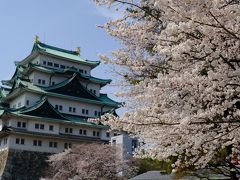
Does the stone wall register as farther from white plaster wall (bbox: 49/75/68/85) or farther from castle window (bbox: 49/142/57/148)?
white plaster wall (bbox: 49/75/68/85)

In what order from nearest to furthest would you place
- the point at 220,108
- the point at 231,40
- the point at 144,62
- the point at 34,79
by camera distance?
the point at 231,40, the point at 220,108, the point at 144,62, the point at 34,79

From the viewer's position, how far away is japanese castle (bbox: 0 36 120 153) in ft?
127

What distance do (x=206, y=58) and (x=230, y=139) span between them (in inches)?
46.4

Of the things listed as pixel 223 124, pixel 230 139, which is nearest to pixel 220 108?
pixel 223 124

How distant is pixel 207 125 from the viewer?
4.62 meters

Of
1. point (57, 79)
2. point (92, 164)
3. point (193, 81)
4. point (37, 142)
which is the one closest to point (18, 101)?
point (57, 79)

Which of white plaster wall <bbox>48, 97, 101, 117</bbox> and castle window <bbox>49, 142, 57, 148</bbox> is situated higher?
white plaster wall <bbox>48, 97, 101, 117</bbox>

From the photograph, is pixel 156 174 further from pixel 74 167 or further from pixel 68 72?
pixel 68 72

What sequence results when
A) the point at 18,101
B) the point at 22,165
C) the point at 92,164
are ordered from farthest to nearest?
the point at 18,101 < the point at 22,165 < the point at 92,164

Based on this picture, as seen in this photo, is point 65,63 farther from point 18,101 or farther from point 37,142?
point 37,142

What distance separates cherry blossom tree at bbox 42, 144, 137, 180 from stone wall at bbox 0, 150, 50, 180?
514 cm

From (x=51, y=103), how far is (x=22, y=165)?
322 inches

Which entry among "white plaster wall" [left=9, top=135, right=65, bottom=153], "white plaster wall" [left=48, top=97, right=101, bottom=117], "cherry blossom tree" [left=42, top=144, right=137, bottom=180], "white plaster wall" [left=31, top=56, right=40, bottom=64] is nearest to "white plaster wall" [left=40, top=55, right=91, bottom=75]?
"white plaster wall" [left=31, top=56, right=40, bottom=64]

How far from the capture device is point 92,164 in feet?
99.7
